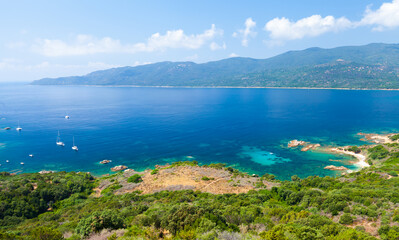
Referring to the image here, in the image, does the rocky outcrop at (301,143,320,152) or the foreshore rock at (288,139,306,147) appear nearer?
the rocky outcrop at (301,143,320,152)

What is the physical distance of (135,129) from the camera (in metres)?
107

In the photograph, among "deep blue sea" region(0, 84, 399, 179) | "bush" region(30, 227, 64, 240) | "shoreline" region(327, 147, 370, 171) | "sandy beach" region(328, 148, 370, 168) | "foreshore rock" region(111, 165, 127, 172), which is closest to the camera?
"bush" region(30, 227, 64, 240)

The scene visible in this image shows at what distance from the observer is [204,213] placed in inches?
784

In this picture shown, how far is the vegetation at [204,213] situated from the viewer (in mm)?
17719

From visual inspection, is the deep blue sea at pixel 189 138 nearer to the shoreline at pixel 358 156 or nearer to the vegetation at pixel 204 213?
the shoreline at pixel 358 156

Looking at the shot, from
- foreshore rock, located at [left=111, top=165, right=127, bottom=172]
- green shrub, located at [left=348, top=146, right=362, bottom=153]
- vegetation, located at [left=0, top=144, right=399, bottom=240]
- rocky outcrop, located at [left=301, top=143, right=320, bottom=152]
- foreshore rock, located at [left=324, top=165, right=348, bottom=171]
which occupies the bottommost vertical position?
foreshore rock, located at [left=324, top=165, right=348, bottom=171]

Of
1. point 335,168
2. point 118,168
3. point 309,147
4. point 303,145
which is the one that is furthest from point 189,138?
point 335,168

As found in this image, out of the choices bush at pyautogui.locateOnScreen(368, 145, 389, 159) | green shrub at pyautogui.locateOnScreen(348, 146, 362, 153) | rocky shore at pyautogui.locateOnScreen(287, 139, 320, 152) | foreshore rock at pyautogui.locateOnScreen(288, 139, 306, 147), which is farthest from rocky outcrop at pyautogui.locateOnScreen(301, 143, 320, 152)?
bush at pyautogui.locateOnScreen(368, 145, 389, 159)

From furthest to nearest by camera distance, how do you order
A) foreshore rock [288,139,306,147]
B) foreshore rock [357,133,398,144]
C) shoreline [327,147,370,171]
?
1. foreshore rock [288,139,306,147]
2. foreshore rock [357,133,398,144]
3. shoreline [327,147,370,171]

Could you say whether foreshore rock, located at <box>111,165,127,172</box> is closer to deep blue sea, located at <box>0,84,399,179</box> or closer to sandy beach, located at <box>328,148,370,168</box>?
deep blue sea, located at <box>0,84,399,179</box>

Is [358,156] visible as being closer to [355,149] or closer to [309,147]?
[355,149]

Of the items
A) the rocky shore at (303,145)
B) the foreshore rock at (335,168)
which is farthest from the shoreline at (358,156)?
the rocky shore at (303,145)

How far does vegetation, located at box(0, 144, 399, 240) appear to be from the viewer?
1772 centimetres

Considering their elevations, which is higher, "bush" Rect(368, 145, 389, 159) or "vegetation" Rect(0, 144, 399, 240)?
"vegetation" Rect(0, 144, 399, 240)
